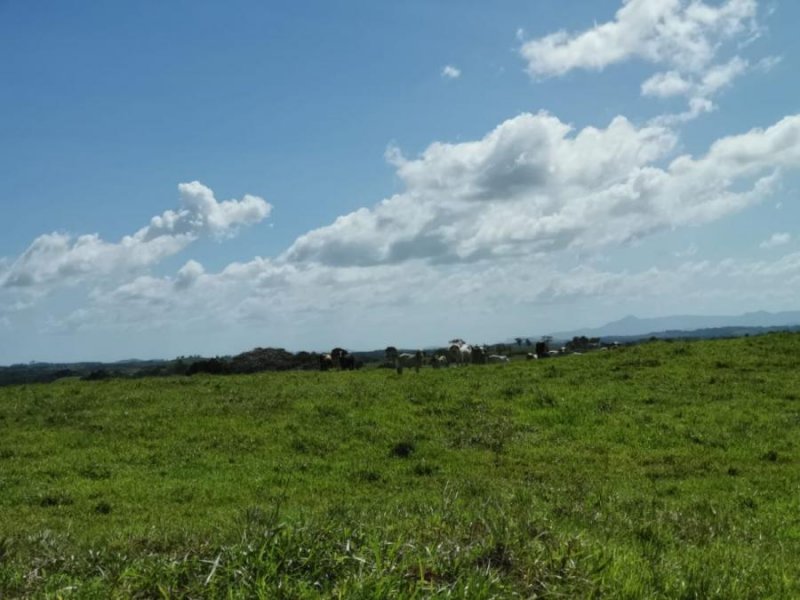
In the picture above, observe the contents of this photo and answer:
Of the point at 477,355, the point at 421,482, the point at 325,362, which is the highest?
the point at 325,362

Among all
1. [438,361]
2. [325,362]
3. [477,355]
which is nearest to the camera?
[438,361]

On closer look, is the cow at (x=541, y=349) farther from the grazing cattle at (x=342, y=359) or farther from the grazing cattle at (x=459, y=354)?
the grazing cattle at (x=342, y=359)

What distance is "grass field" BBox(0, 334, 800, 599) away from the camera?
6492mm

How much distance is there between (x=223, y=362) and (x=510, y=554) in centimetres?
4738

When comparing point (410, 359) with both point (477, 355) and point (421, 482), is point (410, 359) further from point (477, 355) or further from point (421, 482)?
point (421, 482)

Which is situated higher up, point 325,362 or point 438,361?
point 325,362

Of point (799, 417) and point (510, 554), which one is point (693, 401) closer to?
point (799, 417)

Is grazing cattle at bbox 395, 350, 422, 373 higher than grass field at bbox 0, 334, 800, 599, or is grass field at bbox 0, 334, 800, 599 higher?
grazing cattle at bbox 395, 350, 422, 373

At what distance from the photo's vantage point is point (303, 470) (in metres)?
17.9

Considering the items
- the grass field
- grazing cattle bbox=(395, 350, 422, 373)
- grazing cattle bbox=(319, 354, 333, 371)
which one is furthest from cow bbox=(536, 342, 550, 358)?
grazing cattle bbox=(319, 354, 333, 371)

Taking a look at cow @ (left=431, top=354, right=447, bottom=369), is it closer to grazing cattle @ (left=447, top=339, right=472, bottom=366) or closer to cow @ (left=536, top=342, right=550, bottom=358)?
grazing cattle @ (left=447, top=339, right=472, bottom=366)

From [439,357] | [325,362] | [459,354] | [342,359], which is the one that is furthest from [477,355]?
[325,362]

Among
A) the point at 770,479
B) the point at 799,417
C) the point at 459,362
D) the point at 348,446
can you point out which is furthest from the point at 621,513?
the point at 459,362

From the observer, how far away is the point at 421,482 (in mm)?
16391
